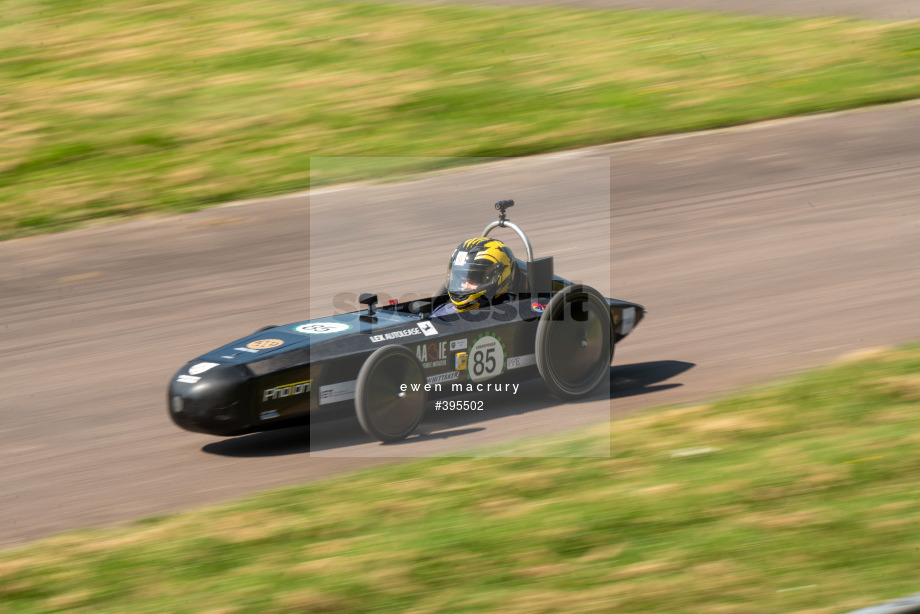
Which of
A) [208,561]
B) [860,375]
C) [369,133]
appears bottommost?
[208,561]

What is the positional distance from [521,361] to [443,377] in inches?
27.6

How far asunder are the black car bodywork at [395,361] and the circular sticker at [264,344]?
0.05ft

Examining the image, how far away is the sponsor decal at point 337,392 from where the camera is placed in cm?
841

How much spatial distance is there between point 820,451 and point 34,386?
270 inches

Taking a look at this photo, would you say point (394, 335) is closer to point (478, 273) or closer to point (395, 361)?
point (395, 361)

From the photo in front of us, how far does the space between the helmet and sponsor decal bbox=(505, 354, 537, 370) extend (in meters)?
0.50

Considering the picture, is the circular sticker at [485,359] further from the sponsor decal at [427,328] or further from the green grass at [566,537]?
the green grass at [566,537]

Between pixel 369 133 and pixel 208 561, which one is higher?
pixel 369 133

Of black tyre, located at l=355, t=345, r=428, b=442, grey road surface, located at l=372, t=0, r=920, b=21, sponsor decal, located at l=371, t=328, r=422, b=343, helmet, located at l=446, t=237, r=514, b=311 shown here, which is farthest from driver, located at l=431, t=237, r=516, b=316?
grey road surface, located at l=372, t=0, r=920, b=21

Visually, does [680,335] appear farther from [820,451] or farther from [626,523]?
[626,523]

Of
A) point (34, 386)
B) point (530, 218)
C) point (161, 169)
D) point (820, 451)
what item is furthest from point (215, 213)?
point (820, 451)

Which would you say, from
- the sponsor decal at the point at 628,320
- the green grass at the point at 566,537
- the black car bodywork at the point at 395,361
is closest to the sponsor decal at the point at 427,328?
the black car bodywork at the point at 395,361

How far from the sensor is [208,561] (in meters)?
6.65

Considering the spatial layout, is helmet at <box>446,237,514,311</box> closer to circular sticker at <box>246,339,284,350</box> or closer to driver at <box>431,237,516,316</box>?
driver at <box>431,237,516,316</box>
